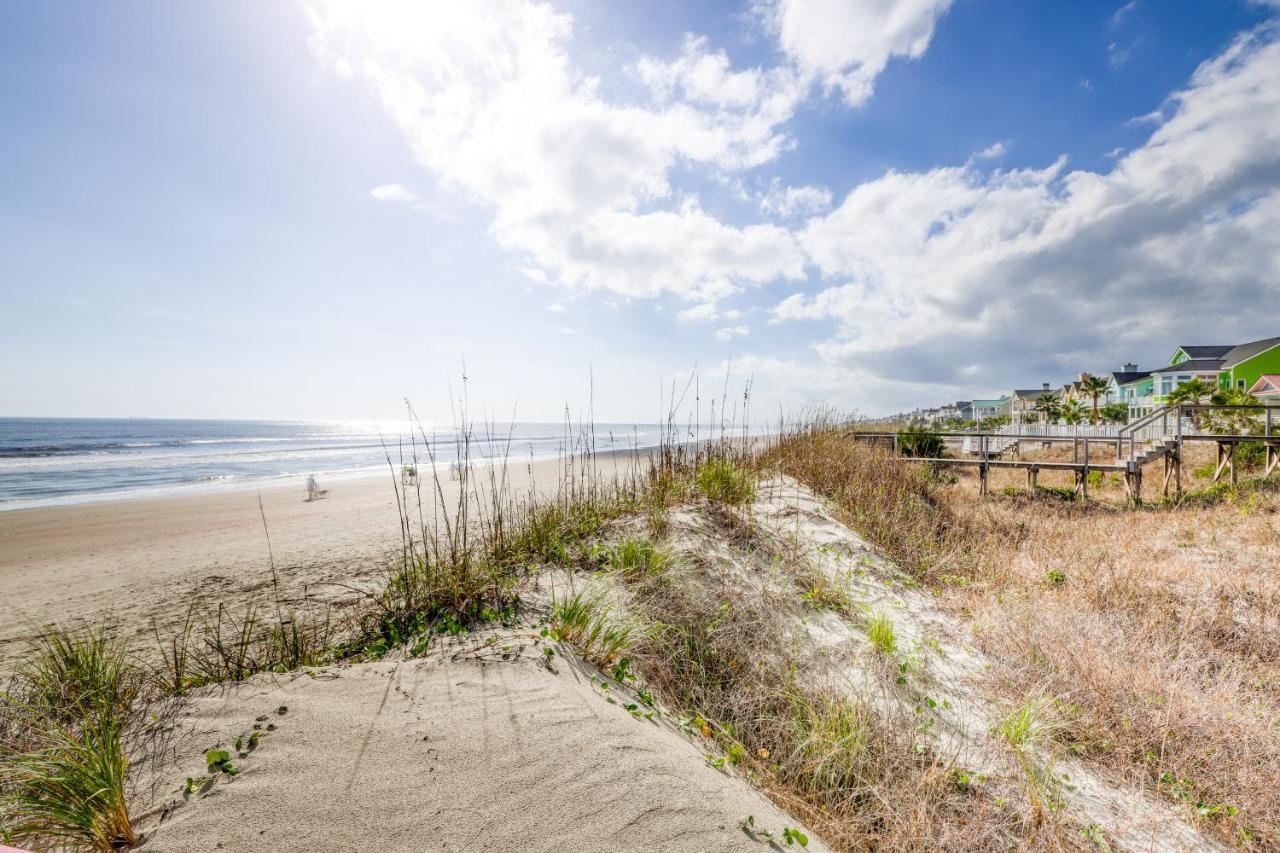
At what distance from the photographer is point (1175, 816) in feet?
8.98

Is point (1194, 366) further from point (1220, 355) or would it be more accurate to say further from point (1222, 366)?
point (1220, 355)

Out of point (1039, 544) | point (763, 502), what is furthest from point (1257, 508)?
point (763, 502)

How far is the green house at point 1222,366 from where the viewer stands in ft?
110

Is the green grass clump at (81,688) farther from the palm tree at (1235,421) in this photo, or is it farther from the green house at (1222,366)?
the green house at (1222,366)

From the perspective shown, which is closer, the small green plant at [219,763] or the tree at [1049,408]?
the small green plant at [219,763]

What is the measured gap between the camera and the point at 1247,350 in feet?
122

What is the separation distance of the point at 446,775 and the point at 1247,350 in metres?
59.7

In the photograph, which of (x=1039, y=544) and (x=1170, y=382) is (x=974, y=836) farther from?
(x=1170, y=382)

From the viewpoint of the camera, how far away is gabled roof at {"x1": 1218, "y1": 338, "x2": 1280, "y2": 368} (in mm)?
34344

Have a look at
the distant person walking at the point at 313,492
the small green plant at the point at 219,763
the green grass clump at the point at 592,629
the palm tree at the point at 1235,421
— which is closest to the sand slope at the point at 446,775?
the small green plant at the point at 219,763

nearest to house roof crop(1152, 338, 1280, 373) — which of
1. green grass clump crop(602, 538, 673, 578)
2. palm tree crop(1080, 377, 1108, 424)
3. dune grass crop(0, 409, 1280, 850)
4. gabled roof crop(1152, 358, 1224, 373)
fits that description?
gabled roof crop(1152, 358, 1224, 373)

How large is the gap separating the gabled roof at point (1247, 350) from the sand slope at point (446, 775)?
177 feet

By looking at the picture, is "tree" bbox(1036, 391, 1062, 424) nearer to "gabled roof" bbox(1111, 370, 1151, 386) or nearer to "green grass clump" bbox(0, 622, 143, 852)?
"gabled roof" bbox(1111, 370, 1151, 386)

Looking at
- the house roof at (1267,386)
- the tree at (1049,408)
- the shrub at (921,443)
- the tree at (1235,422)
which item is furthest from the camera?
→ the tree at (1049,408)
